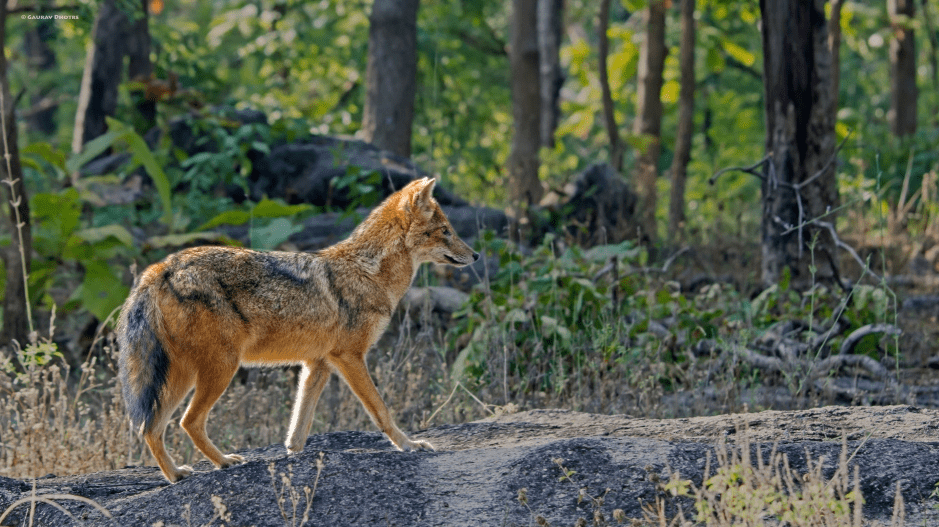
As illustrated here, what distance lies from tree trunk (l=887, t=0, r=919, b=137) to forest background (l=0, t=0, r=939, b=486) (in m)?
0.05

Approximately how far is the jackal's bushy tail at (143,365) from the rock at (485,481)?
0.42 m

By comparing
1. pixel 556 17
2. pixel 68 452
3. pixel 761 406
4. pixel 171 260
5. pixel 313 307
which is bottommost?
pixel 761 406

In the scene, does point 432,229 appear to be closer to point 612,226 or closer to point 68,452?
point 68,452

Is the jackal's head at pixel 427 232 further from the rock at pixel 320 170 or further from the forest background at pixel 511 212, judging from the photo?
the rock at pixel 320 170

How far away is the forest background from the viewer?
7.69 meters

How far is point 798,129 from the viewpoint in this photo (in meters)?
9.83

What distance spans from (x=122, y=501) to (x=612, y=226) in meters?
9.61

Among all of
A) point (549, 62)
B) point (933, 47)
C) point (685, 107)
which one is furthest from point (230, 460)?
point (933, 47)

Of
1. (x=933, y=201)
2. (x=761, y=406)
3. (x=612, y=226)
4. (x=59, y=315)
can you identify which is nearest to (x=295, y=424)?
(x=761, y=406)

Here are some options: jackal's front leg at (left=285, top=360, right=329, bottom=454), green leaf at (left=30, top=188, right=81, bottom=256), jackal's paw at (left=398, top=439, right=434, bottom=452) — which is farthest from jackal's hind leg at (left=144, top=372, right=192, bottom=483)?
green leaf at (left=30, top=188, right=81, bottom=256)

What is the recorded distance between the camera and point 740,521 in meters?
3.99

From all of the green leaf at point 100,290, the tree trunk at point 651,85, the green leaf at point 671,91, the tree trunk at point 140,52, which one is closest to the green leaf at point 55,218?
the green leaf at point 100,290

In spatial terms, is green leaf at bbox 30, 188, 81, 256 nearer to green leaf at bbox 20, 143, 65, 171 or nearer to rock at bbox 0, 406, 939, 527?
green leaf at bbox 20, 143, 65, 171

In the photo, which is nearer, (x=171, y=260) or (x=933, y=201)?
(x=171, y=260)
